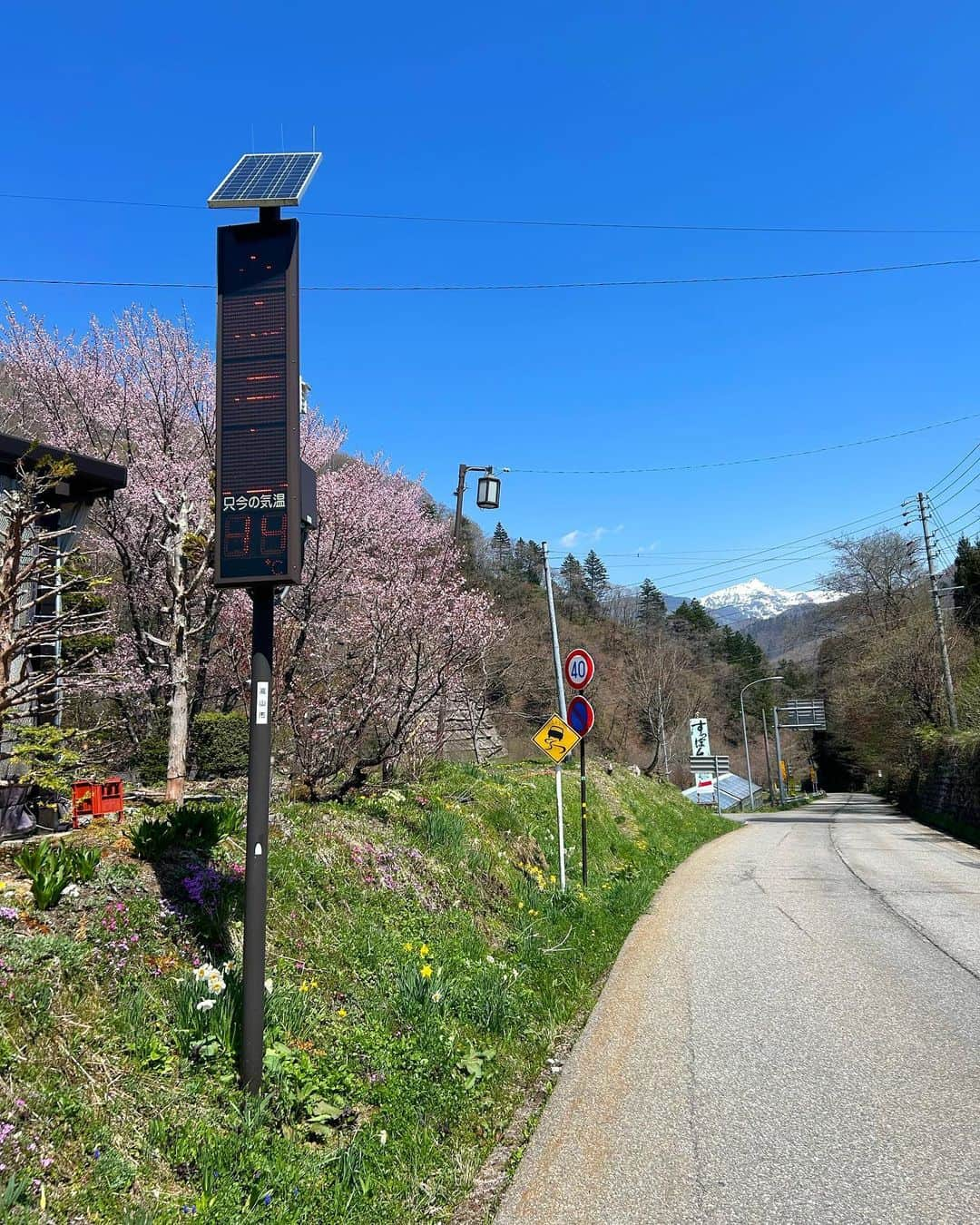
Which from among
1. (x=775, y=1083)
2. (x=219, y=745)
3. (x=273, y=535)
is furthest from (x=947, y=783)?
(x=273, y=535)

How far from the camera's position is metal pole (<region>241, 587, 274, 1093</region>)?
162 inches

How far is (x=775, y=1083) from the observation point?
16.9 ft

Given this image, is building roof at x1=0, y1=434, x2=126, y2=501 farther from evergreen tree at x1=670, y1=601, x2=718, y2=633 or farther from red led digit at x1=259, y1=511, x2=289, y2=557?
evergreen tree at x1=670, y1=601, x2=718, y2=633

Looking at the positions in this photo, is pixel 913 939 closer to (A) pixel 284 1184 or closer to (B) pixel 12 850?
(A) pixel 284 1184

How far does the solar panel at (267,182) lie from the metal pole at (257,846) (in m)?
2.11

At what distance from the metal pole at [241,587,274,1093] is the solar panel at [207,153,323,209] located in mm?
2107

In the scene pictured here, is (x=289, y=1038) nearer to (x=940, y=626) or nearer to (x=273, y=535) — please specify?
(x=273, y=535)

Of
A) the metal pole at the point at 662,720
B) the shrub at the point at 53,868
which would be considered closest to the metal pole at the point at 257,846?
the shrub at the point at 53,868

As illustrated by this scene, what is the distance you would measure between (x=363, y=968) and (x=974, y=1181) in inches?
153

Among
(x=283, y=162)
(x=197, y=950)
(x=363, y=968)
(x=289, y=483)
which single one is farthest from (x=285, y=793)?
(x=283, y=162)

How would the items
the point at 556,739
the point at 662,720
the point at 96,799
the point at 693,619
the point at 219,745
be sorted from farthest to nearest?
the point at 693,619, the point at 662,720, the point at 219,745, the point at 556,739, the point at 96,799

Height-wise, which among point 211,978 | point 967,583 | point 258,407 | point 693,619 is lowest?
point 211,978

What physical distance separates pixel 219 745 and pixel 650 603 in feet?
266

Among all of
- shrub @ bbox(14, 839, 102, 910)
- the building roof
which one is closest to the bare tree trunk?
the building roof
